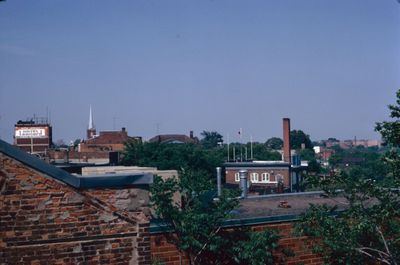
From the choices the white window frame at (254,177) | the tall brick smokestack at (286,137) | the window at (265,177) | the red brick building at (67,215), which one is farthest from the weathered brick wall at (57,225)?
the white window frame at (254,177)

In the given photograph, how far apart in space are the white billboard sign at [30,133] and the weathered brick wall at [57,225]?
59743 mm

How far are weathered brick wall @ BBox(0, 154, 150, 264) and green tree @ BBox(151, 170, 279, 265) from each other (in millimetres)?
1620

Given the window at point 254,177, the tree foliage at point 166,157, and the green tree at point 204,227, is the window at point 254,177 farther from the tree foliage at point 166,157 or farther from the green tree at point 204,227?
the green tree at point 204,227

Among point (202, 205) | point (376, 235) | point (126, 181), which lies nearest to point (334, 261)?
Result: point (376, 235)

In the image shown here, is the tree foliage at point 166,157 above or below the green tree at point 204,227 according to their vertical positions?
above

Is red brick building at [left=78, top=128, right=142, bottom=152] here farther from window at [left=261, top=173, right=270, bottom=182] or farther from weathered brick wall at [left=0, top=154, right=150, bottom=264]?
weathered brick wall at [left=0, top=154, right=150, bottom=264]

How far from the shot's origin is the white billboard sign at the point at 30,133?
210ft

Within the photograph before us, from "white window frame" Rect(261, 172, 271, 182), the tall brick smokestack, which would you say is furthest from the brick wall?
the tall brick smokestack

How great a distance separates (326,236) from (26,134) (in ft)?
196

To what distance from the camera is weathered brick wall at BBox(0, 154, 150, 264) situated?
7223 mm

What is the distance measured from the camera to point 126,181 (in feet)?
25.7

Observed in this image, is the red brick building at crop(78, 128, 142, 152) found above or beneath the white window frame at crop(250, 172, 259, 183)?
above

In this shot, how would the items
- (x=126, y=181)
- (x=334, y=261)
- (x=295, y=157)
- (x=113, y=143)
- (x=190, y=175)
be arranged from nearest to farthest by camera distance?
(x=126, y=181), (x=190, y=175), (x=334, y=261), (x=295, y=157), (x=113, y=143)

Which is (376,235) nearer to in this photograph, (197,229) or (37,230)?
(197,229)
